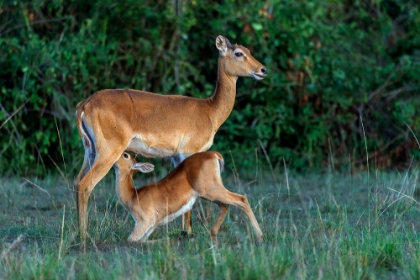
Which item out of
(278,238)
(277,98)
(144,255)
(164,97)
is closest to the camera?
(144,255)

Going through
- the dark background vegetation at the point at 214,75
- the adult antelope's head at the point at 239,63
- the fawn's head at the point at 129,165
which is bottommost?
the dark background vegetation at the point at 214,75

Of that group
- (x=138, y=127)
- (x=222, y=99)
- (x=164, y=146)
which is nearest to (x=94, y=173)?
(x=138, y=127)

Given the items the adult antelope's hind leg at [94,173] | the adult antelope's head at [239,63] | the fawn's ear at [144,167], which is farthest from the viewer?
the adult antelope's head at [239,63]

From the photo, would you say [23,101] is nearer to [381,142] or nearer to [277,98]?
[277,98]

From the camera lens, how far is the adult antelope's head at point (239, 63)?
7707mm

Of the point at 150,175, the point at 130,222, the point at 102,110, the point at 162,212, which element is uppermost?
the point at 102,110

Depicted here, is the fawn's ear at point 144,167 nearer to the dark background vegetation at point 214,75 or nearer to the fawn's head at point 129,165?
the fawn's head at point 129,165

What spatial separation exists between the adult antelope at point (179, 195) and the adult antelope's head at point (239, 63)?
1.66 meters

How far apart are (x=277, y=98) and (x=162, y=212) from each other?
16.6 feet

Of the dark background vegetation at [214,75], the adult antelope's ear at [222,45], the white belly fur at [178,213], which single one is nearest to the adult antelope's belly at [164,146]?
the white belly fur at [178,213]

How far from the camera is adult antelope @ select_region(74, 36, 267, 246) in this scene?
6.47 m

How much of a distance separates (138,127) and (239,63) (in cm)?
142

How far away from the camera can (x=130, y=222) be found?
262 inches

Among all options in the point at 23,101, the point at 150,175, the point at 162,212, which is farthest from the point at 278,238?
the point at 23,101
